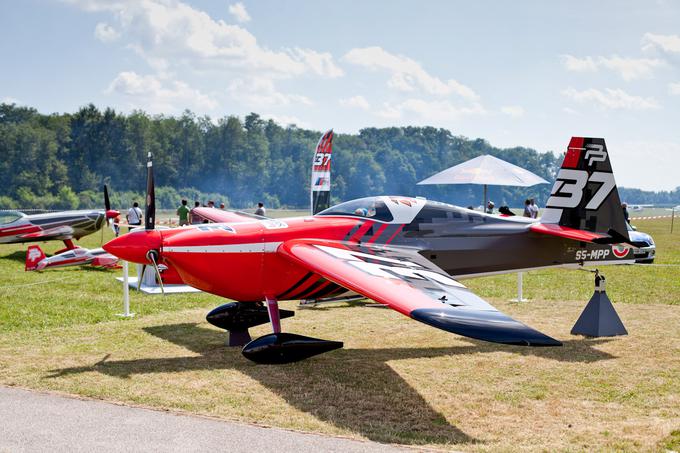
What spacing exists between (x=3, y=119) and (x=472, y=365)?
105 meters

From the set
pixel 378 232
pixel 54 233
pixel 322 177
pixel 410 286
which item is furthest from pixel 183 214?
pixel 410 286

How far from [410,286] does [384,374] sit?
1779 mm

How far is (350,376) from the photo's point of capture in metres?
8.12

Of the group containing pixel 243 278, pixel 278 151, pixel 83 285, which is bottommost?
pixel 83 285

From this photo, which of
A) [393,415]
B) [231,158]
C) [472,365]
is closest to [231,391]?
[393,415]

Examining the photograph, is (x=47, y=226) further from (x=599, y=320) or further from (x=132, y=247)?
(x=599, y=320)

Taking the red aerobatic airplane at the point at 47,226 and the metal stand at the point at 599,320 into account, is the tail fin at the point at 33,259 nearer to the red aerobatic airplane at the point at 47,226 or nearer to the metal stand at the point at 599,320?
the red aerobatic airplane at the point at 47,226

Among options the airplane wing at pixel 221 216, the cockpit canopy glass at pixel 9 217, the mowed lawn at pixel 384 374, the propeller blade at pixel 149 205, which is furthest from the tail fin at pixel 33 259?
the propeller blade at pixel 149 205

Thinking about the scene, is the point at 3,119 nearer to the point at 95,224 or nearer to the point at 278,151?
the point at 278,151

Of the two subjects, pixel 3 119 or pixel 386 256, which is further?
pixel 3 119

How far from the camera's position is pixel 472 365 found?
8.62 meters

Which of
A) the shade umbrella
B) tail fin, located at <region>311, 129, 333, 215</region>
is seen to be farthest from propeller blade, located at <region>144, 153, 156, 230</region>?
tail fin, located at <region>311, 129, 333, 215</region>

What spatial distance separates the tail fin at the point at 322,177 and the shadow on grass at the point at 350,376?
12.6m

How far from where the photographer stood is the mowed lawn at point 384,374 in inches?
245
